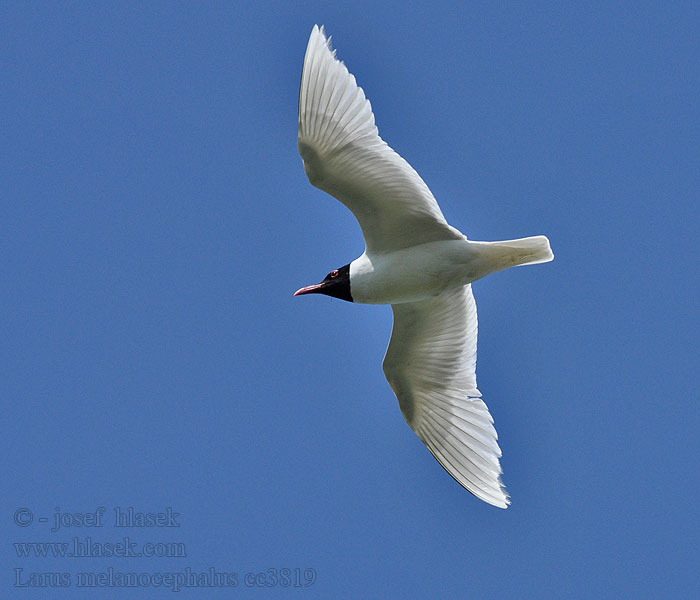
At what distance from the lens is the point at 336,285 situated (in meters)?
8.95

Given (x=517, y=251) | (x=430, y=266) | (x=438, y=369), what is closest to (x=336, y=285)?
(x=430, y=266)

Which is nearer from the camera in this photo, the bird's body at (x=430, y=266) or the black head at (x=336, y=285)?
the bird's body at (x=430, y=266)

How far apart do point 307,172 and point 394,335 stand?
1.91m

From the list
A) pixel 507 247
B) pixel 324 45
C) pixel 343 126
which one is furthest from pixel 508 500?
pixel 324 45

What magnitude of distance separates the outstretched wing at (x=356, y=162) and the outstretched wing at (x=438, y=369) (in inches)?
34.1

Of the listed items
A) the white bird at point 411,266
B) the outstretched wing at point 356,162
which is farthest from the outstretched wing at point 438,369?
the outstretched wing at point 356,162

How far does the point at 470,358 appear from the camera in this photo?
30.6 feet

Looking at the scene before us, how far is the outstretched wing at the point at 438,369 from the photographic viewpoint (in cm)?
905

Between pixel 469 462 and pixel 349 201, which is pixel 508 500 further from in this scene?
pixel 349 201

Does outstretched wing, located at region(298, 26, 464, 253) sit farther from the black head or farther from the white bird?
the black head

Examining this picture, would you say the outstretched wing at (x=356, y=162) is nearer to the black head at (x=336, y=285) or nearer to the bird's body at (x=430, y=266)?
the bird's body at (x=430, y=266)

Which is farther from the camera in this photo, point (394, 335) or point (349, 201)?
point (394, 335)

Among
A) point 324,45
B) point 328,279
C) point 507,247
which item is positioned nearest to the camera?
point 324,45

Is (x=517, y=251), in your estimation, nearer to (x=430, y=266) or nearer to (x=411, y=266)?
(x=430, y=266)
